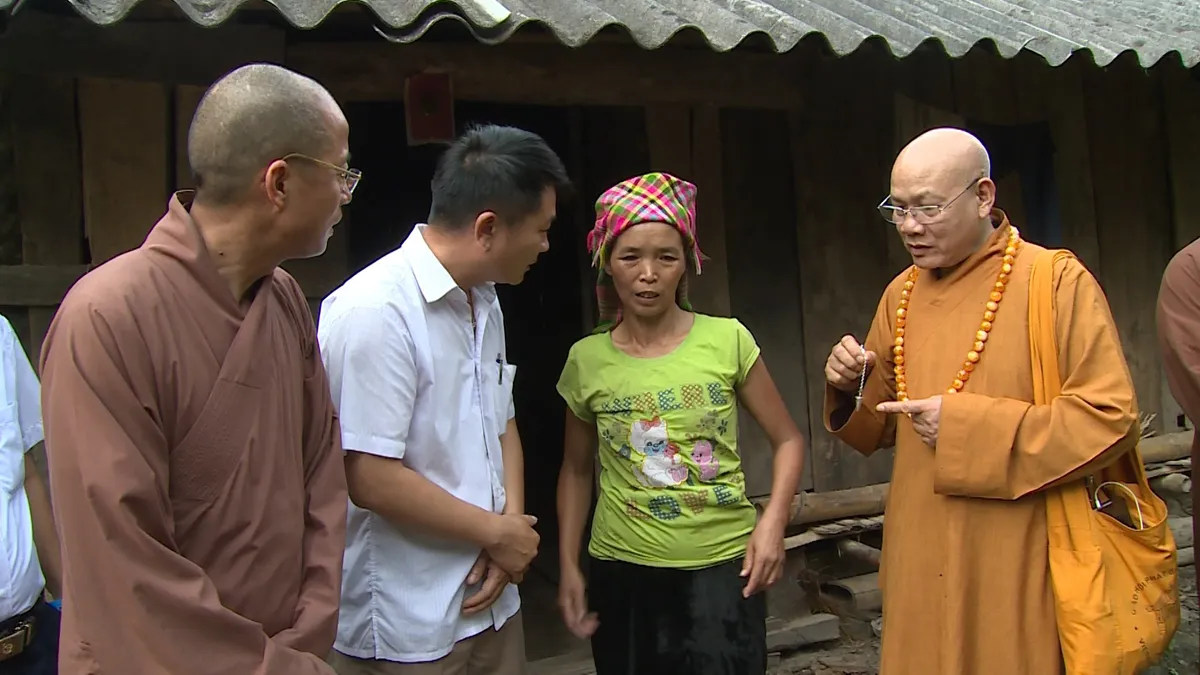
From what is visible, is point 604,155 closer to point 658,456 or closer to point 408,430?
point 658,456

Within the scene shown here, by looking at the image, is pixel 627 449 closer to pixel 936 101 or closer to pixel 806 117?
pixel 806 117

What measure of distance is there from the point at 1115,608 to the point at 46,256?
324 centimetres

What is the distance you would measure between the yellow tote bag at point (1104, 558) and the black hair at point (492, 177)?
1252 millimetres

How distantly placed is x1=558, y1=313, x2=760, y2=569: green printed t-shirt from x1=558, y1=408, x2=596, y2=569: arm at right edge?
4.1 inches

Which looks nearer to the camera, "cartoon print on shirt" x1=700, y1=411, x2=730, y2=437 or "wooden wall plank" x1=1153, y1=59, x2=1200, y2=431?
"cartoon print on shirt" x1=700, y1=411, x2=730, y2=437

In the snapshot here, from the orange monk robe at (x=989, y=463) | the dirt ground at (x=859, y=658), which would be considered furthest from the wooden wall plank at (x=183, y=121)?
the dirt ground at (x=859, y=658)

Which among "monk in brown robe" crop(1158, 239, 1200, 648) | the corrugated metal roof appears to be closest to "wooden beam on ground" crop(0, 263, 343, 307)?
the corrugated metal roof

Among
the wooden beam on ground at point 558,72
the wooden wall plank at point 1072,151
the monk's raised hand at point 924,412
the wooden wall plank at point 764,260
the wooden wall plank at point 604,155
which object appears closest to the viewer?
the monk's raised hand at point 924,412

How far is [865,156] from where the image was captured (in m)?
4.33

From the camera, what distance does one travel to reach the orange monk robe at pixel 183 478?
4.58 ft

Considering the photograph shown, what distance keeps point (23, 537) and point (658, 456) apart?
1.56 meters

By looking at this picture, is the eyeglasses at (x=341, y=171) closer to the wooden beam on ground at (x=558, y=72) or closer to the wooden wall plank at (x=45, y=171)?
the wooden beam on ground at (x=558, y=72)

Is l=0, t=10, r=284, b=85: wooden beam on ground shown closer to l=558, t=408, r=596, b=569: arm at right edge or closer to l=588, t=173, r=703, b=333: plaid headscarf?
l=588, t=173, r=703, b=333: plaid headscarf

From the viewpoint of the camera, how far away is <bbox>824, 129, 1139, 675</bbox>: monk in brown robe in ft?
7.27
